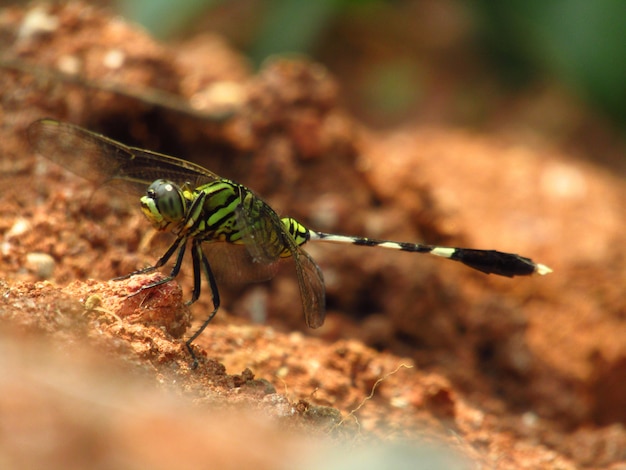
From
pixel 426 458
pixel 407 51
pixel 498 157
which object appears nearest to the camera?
pixel 426 458

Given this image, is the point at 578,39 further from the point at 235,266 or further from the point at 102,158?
the point at 102,158

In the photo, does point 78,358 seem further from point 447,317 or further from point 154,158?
point 447,317

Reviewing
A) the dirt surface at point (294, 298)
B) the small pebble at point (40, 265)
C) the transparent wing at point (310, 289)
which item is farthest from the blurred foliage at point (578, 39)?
the small pebble at point (40, 265)

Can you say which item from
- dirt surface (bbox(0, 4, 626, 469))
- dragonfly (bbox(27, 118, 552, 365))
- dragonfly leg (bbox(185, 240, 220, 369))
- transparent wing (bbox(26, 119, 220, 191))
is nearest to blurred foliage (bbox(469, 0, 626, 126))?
dirt surface (bbox(0, 4, 626, 469))

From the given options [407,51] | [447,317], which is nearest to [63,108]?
[447,317]

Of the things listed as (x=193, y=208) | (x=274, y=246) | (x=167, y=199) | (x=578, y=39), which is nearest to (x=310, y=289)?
(x=274, y=246)
